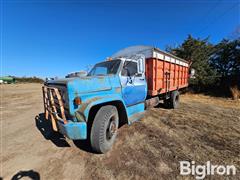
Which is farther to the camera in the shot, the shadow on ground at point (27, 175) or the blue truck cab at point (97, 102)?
the blue truck cab at point (97, 102)

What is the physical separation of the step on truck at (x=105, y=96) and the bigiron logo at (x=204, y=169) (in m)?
1.57

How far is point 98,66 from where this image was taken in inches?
172

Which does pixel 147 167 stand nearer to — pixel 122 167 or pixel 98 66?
pixel 122 167

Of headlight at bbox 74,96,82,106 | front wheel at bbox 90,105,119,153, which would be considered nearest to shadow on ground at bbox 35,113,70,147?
front wheel at bbox 90,105,119,153

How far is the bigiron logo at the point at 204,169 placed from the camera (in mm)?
2256

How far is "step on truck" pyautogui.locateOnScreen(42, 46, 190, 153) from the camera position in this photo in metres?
2.45

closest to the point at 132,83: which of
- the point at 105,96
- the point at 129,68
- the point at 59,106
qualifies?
the point at 129,68

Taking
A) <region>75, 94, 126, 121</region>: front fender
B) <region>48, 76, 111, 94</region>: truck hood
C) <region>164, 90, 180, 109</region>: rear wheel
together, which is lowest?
<region>164, 90, 180, 109</region>: rear wheel

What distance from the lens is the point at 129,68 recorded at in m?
3.85

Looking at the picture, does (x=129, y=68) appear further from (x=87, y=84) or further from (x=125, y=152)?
(x=125, y=152)

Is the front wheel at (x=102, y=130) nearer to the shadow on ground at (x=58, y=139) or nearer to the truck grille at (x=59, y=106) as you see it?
the shadow on ground at (x=58, y=139)

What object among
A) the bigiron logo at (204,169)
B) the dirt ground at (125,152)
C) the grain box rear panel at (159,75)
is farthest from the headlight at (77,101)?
the grain box rear panel at (159,75)

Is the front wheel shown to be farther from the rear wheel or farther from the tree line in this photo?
the tree line

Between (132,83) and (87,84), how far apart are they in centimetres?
157
